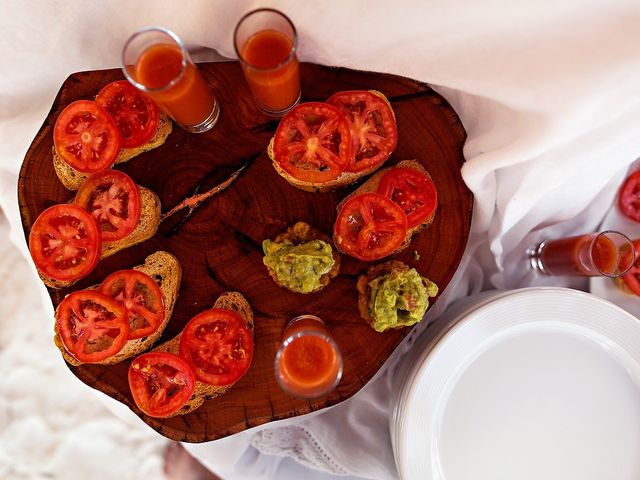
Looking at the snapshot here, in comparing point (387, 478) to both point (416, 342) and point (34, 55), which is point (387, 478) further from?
point (34, 55)

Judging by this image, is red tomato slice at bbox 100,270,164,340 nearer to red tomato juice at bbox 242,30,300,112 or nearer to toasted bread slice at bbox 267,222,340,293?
toasted bread slice at bbox 267,222,340,293

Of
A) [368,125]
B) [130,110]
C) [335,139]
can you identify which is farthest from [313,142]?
[130,110]

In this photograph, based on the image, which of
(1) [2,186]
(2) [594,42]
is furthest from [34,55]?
(2) [594,42]

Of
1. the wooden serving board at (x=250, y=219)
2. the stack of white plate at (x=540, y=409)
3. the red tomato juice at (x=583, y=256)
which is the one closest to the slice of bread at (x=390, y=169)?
the wooden serving board at (x=250, y=219)

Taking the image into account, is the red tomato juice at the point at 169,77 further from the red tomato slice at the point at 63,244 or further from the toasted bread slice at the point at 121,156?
the red tomato slice at the point at 63,244

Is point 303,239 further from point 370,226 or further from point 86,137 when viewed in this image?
point 86,137

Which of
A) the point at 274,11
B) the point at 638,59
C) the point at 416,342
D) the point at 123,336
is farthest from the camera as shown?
the point at 416,342
